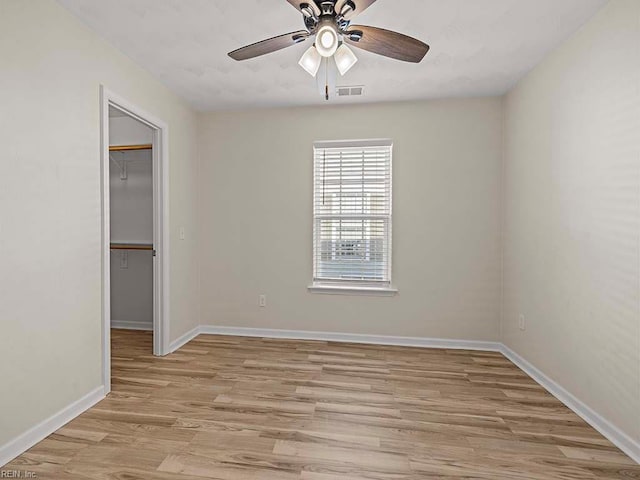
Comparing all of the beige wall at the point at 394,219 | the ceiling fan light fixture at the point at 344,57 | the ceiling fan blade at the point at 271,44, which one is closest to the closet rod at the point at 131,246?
the beige wall at the point at 394,219

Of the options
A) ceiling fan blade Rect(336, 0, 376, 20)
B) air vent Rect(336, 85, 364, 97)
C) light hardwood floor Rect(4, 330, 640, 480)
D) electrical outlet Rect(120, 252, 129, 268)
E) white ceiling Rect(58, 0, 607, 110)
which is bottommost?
light hardwood floor Rect(4, 330, 640, 480)

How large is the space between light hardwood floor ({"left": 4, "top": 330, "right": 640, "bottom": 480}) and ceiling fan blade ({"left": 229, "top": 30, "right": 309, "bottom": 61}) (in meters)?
2.25

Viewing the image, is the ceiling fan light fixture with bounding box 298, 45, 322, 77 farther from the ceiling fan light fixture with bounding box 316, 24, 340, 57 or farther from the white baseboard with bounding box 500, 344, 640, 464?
the white baseboard with bounding box 500, 344, 640, 464

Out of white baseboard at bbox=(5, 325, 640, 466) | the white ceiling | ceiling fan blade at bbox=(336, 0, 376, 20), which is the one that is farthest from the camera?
the white ceiling

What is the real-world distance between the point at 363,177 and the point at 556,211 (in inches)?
71.3

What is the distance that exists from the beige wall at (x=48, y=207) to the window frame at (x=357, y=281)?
2024 millimetres

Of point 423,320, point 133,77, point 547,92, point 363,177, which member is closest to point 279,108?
point 363,177

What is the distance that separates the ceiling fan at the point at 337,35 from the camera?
179 cm

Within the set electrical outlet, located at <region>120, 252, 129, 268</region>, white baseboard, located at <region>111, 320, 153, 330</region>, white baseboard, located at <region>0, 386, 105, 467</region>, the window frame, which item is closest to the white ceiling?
the window frame

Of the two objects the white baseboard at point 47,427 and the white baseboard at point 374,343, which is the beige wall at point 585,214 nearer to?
the white baseboard at point 374,343

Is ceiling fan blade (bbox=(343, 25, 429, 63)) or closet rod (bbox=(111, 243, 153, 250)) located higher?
ceiling fan blade (bbox=(343, 25, 429, 63))

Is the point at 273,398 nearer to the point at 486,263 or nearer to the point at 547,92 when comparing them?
A: the point at 486,263

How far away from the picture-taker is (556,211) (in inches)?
105

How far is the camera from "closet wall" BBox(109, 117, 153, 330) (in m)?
4.30
